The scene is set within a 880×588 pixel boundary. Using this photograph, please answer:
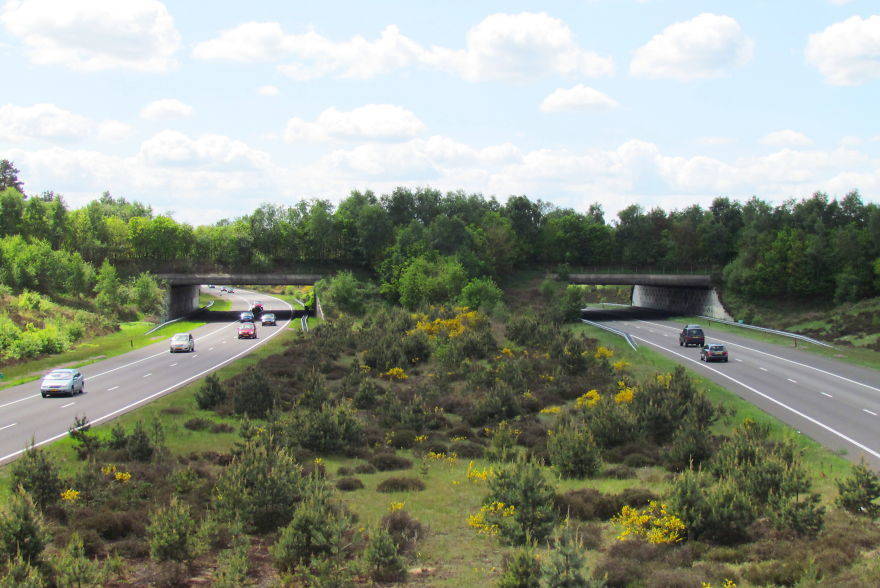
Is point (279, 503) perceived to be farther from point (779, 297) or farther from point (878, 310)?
point (779, 297)

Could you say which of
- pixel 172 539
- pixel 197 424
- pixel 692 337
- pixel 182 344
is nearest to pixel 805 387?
pixel 692 337

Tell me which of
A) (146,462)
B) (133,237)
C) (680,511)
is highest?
(133,237)

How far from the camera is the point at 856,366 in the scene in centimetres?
4816

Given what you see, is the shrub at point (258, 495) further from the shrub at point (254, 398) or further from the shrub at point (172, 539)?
the shrub at point (254, 398)

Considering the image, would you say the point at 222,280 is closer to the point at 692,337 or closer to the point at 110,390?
the point at 110,390

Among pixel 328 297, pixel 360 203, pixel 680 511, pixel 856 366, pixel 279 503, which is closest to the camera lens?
pixel 680 511

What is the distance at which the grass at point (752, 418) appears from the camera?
2108 cm

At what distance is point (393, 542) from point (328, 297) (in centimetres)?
7317

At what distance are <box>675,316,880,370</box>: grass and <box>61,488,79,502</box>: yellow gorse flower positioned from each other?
48410 mm

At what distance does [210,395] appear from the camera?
1383 inches

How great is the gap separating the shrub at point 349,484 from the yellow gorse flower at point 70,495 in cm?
736

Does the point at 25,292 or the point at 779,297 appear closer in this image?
the point at 25,292

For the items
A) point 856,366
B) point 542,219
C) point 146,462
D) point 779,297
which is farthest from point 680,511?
point 542,219

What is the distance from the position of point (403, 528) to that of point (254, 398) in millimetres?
18615
